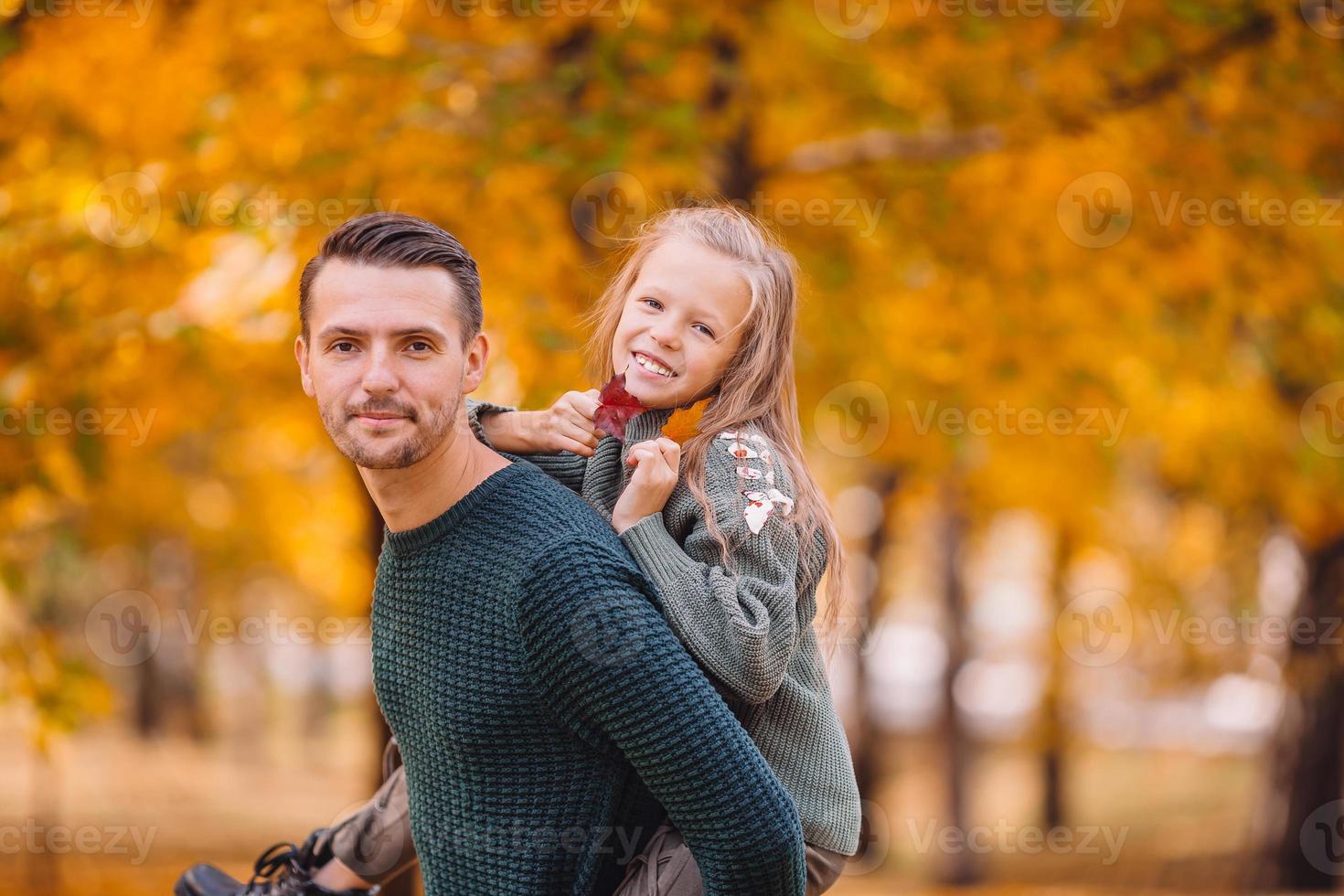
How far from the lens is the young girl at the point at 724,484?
6.89ft

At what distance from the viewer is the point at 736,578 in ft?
6.91

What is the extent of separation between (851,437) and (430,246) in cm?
469

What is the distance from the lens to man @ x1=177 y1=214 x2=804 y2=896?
Answer: 6.48ft

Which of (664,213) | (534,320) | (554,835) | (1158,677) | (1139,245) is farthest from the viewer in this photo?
(1158,677)

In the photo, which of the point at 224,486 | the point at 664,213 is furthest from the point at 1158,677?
the point at 664,213

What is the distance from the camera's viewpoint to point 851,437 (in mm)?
6617

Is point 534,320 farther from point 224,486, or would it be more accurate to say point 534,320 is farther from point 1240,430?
point 224,486

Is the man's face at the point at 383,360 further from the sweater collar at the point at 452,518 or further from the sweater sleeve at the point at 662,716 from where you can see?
the sweater sleeve at the point at 662,716
